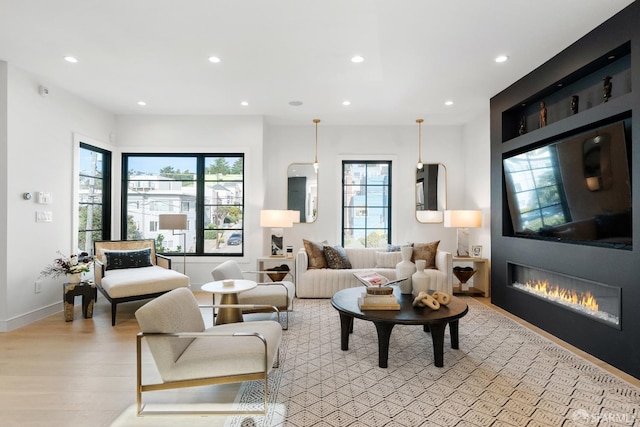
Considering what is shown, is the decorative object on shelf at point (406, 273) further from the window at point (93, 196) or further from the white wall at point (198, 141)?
the window at point (93, 196)

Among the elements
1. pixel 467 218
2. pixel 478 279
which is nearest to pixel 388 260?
pixel 467 218

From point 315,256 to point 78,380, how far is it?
135 inches

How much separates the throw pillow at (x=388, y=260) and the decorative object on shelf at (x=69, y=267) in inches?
164

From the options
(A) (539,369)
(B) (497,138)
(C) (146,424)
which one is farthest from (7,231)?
(B) (497,138)

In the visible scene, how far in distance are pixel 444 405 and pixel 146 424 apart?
1.91 metres

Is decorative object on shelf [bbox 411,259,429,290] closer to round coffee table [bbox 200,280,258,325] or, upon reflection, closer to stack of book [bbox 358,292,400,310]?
stack of book [bbox 358,292,400,310]

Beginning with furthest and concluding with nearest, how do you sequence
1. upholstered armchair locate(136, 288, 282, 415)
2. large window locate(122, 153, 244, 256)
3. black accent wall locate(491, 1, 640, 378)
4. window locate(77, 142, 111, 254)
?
large window locate(122, 153, 244, 256) → window locate(77, 142, 111, 254) → black accent wall locate(491, 1, 640, 378) → upholstered armchair locate(136, 288, 282, 415)

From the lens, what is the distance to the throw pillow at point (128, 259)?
4953 millimetres

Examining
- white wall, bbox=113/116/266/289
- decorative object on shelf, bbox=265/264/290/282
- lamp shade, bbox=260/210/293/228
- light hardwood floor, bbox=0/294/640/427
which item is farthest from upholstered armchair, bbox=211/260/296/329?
white wall, bbox=113/116/266/289

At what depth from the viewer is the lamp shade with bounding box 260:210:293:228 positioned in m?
5.62

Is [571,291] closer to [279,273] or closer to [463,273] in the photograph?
[463,273]

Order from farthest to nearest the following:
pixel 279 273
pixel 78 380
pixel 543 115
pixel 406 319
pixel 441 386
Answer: pixel 279 273 → pixel 543 115 → pixel 406 319 → pixel 78 380 → pixel 441 386

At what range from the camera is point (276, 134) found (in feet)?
21.7

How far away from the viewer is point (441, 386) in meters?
2.63
